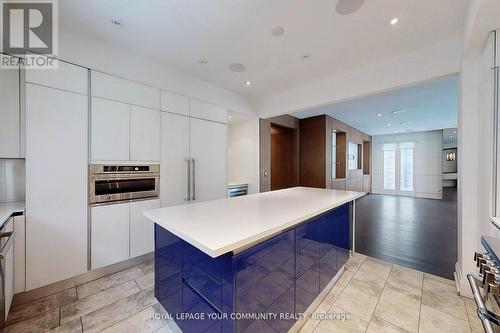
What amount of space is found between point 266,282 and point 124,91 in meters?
2.70

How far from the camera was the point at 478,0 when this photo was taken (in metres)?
1.34

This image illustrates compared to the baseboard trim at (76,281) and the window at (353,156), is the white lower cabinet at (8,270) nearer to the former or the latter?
the baseboard trim at (76,281)

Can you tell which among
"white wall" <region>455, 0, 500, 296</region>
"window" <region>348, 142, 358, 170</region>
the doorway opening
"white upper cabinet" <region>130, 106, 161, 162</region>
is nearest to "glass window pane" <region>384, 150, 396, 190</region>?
"window" <region>348, 142, 358, 170</region>

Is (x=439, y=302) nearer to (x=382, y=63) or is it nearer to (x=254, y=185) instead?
(x=382, y=63)

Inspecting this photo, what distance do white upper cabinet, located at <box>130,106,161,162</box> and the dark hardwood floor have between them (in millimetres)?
3443

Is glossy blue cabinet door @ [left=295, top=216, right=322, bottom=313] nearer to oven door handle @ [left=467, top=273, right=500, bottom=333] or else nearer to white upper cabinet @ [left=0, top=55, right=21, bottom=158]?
oven door handle @ [left=467, top=273, right=500, bottom=333]

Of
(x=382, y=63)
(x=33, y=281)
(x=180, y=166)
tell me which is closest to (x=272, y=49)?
(x=382, y=63)

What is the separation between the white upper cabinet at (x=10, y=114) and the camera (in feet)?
5.95

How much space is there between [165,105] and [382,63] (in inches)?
123

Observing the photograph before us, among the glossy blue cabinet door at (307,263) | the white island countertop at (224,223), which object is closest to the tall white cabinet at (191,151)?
the white island countertop at (224,223)

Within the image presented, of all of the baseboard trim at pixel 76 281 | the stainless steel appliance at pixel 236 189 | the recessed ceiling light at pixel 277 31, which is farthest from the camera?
the stainless steel appliance at pixel 236 189

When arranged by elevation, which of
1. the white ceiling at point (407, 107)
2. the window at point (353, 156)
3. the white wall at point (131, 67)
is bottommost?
the window at point (353, 156)

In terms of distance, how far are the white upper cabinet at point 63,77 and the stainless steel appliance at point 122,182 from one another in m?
0.87

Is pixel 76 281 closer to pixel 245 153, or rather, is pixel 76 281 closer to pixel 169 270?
pixel 169 270
